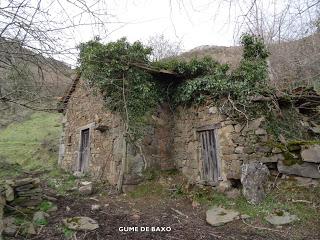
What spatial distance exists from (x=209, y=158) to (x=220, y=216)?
5.87ft

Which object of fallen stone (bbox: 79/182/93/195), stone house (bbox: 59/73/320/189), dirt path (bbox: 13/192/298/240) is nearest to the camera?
dirt path (bbox: 13/192/298/240)

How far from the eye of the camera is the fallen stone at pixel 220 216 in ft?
14.5

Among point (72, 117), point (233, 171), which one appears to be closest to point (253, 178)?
point (233, 171)

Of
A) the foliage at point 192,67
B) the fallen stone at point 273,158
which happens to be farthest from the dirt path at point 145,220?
the foliage at point 192,67

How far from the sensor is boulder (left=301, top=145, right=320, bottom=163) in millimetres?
4625

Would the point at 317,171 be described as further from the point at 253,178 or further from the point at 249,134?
the point at 249,134

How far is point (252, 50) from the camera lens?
6492 mm

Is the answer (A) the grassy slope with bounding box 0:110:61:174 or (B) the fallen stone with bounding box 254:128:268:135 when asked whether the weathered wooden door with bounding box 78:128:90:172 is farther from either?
(B) the fallen stone with bounding box 254:128:268:135

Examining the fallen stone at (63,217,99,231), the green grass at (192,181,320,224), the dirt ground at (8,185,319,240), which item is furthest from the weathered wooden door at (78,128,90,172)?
the green grass at (192,181,320,224)

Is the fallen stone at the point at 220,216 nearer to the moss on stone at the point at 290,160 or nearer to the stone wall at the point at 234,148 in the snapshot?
the stone wall at the point at 234,148

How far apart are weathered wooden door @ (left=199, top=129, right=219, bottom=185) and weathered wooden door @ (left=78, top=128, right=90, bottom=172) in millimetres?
3580

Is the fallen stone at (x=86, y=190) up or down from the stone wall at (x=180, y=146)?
down

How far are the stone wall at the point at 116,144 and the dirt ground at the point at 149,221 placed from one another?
757mm

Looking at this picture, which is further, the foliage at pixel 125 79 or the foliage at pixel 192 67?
the foliage at pixel 192 67
